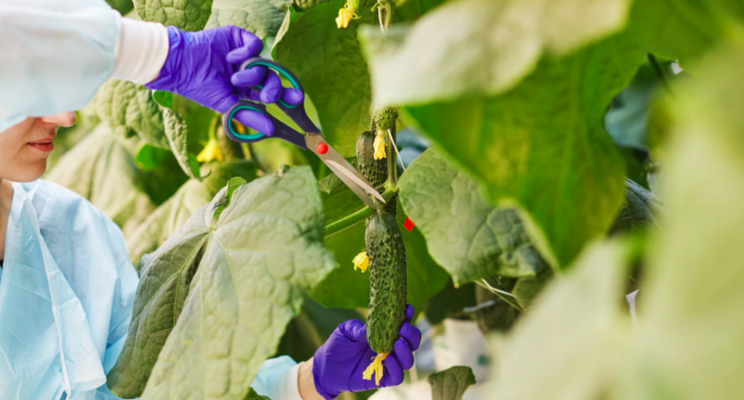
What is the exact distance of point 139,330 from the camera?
0.58m

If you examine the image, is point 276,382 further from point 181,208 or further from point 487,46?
point 487,46

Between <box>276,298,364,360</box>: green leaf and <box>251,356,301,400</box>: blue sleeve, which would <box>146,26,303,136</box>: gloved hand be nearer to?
<box>251,356,301,400</box>: blue sleeve

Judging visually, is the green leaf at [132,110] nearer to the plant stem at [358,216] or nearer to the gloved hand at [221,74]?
the gloved hand at [221,74]

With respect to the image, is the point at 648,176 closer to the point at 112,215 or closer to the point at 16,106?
the point at 16,106

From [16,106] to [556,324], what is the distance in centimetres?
44

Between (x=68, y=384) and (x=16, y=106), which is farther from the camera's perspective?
(x=68, y=384)

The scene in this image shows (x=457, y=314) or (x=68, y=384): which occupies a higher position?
(x=68, y=384)

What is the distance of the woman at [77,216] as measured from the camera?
449 mm

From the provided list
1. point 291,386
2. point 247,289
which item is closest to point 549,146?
point 247,289

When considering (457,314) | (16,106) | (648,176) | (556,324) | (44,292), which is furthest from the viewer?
(457,314)

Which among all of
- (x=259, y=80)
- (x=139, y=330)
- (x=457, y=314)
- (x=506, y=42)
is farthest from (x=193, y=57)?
(x=457, y=314)

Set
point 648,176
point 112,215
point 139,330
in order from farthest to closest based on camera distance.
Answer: point 112,215
point 648,176
point 139,330

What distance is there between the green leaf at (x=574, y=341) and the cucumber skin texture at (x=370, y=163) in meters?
0.33

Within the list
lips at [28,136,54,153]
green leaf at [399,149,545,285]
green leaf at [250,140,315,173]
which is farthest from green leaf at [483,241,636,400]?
green leaf at [250,140,315,173]
